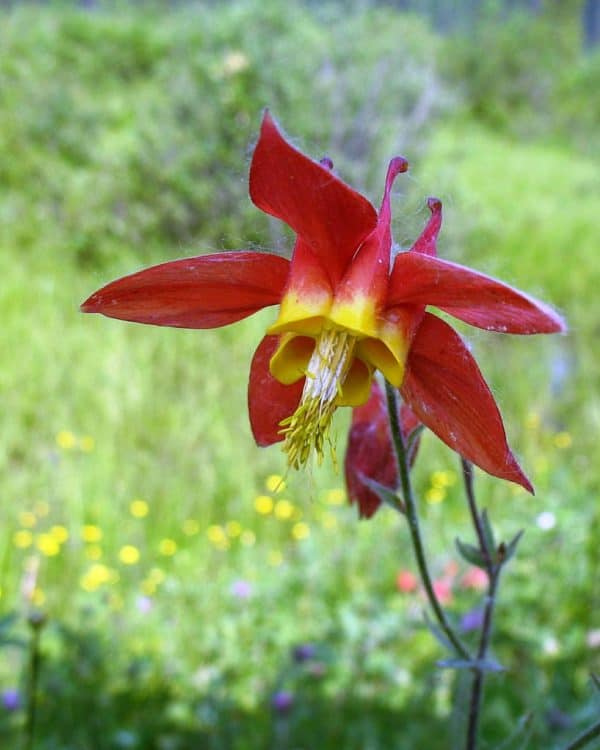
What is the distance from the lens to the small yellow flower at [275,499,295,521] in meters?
2.81

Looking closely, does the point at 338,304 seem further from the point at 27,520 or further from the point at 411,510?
the point at 27,520

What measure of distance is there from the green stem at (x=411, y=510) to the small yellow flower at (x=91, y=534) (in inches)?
72.7

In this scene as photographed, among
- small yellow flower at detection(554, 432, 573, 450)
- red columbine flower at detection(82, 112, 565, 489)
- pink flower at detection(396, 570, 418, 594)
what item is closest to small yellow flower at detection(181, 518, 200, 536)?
pink flower at detection(396, 570, 418, 594)

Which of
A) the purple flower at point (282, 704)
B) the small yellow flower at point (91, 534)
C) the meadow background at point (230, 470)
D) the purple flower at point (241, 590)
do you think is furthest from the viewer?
the small yellow flower at point (91, 534)

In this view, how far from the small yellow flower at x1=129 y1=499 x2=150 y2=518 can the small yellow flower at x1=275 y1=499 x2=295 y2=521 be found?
1.33ft

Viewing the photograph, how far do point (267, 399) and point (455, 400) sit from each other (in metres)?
0.19

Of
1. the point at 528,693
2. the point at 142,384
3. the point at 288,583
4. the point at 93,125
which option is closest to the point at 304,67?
the point at 93,125

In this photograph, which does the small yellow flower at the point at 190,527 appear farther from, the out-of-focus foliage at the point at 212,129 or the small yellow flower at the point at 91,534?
the out-of-focus foliage at the point at 212,129

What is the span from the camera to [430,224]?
2.38 ft

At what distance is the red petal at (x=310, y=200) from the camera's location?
625 millimetres

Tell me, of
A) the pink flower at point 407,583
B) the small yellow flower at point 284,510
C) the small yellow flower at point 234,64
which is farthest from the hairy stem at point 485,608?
the small yellow flower at point 234,64

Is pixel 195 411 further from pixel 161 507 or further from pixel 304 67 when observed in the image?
pixel 304 67

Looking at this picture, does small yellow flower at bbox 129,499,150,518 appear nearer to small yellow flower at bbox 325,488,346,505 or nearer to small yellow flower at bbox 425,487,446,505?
small yellow flower at bbox 325,488,346,505

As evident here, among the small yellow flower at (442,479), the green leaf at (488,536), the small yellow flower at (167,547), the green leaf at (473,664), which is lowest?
the small yellow flower at (167,547)
